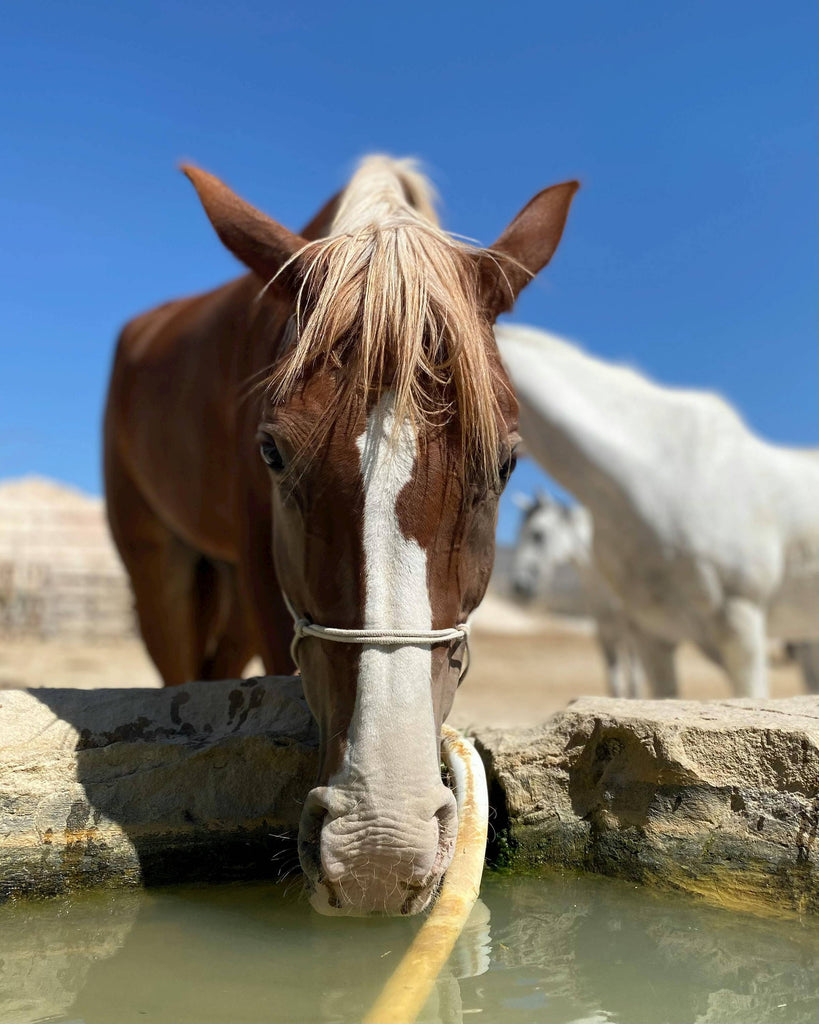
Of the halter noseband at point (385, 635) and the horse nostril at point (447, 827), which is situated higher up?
the halter noseband at point (385, 635)

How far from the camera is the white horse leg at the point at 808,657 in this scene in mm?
5496

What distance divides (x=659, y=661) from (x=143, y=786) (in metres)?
3.23

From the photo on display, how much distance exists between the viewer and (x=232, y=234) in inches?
86.9

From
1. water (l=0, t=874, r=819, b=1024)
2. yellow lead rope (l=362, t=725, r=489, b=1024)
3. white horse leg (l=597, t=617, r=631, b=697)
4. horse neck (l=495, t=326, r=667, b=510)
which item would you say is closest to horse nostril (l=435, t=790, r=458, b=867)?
yellow lead rope (l=362, t=725, r=489, b=1024)

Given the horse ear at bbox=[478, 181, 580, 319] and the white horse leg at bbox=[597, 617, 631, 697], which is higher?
the horse ear at bbox=[478, 181, 580, 319]

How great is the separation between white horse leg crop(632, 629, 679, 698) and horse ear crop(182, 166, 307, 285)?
309 cm

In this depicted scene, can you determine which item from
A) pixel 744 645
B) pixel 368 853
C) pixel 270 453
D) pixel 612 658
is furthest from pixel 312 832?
pixel 612 658

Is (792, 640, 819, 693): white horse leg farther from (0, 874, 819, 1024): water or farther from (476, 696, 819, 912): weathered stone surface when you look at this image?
(0, 874, 819, 1024): water

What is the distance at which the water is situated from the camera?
1477mm

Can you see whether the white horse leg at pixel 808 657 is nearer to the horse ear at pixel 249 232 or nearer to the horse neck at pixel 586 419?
the horse neck at pixel 586 419

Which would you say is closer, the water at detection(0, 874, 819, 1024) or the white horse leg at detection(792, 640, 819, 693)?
the water at detection(0, 874, 819, 1024)

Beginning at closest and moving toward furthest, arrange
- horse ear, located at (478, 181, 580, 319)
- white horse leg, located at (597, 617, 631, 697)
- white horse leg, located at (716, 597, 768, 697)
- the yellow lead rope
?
the yellow lead rope → horse ear, located at (478, 181, 580, 319) → white horse leg, located at (716, 597, 768, 697) → white horse leg, located at (597, 617, 631, 697)

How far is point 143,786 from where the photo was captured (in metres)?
2.01

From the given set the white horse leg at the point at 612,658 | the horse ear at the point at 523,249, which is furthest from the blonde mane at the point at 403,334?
→ the white horse leg at the point at 612,658
